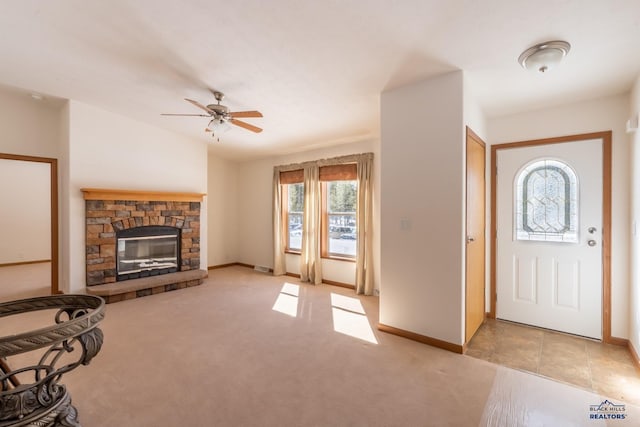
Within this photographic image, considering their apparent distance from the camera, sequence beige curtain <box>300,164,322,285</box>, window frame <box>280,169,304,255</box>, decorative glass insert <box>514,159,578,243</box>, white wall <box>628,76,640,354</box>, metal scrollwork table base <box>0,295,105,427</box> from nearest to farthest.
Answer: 1. metal scrollwork table base <box>0,295,105,427</box>
2. white wall <box>628,76,640,354</box>
3. decorative glass insert <box>514,159,578,243</box>
4. beige curtain <box>300,164,322,285</box>
5. window frame <box>280,169,304,255</box>

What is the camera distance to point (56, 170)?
14.5 ft

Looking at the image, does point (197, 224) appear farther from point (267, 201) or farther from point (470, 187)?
point (470, 187)

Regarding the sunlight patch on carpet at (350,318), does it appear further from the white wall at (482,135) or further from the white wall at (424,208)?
the white wall at (482,135)

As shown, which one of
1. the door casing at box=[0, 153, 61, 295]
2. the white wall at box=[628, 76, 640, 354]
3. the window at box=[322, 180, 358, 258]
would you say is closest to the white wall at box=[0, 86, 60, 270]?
the door casing at box=[0, 153, 61, 295]

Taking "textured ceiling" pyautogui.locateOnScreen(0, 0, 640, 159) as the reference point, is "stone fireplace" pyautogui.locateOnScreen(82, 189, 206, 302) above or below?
below

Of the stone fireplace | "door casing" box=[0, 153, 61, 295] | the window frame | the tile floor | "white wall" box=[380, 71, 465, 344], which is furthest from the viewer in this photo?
the window frame

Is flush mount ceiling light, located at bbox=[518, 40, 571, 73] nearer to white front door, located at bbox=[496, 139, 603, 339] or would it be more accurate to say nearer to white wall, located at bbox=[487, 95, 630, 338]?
white wall, located at bbox=[487, 95, 630, 338]

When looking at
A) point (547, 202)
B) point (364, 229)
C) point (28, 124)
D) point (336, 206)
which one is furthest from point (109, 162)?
point (547, 202)

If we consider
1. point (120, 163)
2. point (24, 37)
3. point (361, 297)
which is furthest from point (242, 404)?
point (120, 163)

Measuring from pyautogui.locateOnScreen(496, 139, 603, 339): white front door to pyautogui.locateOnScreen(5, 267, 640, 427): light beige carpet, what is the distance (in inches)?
47.7

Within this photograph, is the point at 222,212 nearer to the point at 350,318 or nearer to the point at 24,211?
the point at 350,318

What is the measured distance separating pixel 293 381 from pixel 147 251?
3.73 m

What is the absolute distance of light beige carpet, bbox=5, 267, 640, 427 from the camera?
183 cm

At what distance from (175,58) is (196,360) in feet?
8.97
